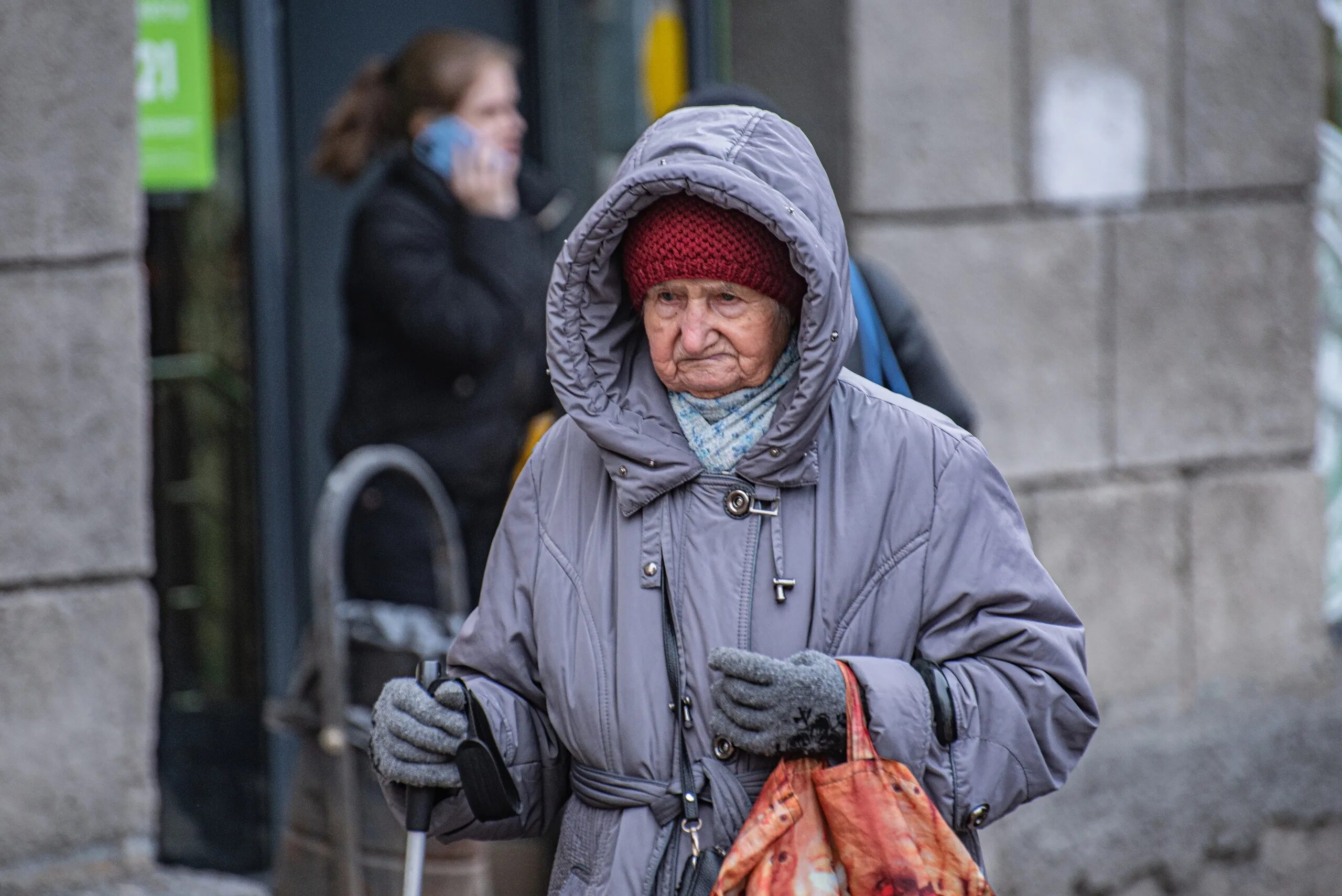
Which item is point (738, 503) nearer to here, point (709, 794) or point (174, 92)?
point (709, 794)

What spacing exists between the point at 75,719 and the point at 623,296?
1874 millimetres

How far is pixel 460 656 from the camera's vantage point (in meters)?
2.39

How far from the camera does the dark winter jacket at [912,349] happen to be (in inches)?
140

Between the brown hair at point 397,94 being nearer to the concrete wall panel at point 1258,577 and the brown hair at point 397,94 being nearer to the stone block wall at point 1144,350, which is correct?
the stone block wall at point 1144,350

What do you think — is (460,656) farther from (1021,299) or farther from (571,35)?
(571,35)

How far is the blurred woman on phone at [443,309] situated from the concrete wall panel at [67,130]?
1.04 metres

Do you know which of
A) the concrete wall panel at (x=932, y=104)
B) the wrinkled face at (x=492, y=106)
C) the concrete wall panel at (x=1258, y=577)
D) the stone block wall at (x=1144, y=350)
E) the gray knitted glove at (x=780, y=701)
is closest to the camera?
the gray knitted glove at (x=780, y=701)

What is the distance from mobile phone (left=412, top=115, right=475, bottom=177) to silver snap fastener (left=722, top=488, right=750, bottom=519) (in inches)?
106

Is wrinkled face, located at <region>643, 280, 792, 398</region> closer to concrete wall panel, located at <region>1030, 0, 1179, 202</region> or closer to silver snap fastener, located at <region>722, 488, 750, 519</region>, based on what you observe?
silver snap fastener, located at <region>722, 488, 750, 519</region>

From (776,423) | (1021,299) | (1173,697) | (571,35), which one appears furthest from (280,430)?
(776,423)

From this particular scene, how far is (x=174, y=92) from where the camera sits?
4.57m

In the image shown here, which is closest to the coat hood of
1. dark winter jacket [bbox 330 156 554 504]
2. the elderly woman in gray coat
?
the elderly woman in gray coat

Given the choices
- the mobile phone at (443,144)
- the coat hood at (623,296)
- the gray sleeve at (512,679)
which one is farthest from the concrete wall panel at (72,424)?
the coat hood at (623,296)

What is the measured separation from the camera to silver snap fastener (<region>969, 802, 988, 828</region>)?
217cm
